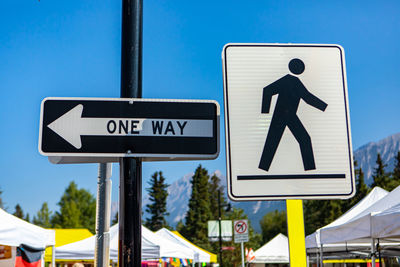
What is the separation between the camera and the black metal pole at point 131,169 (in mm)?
2068

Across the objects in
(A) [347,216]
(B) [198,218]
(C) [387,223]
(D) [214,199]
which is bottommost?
(C) [387,223]

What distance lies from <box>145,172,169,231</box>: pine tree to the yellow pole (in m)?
85.7

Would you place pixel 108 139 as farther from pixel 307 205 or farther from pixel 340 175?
pixel 307 205

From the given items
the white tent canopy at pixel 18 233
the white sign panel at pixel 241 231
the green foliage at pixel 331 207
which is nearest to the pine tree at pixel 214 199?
the green foliage at pixel 331 207

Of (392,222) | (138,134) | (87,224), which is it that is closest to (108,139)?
(138,134)

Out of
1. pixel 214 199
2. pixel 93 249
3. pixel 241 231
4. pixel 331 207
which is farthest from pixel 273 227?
pixel 93 249

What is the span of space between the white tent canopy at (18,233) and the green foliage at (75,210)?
281 ft

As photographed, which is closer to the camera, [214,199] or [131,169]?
[131,169]

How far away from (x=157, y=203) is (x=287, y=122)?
87.5 meters

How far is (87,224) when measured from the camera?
9438 cm

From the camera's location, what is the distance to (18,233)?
8250mm

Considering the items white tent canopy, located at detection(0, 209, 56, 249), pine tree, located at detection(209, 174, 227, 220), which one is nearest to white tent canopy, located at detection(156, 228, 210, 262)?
white tent canopy, located at detection(0, 209, 56, 249)

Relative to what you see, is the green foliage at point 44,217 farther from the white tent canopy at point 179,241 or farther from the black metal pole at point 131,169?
the black metal pole at point 131,169

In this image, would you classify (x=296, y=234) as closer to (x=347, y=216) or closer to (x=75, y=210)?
(x=347, y=216)
